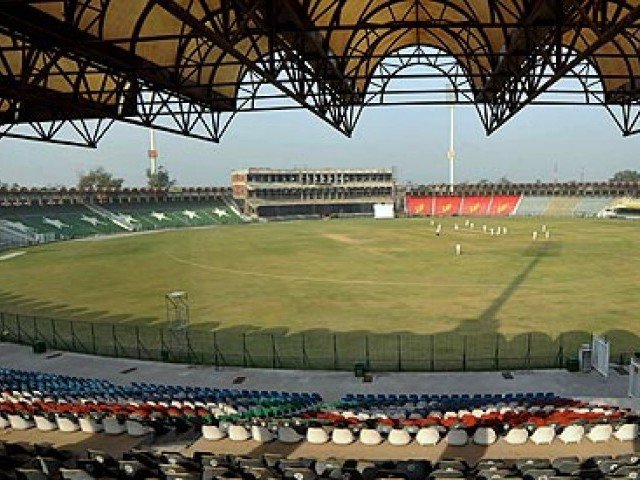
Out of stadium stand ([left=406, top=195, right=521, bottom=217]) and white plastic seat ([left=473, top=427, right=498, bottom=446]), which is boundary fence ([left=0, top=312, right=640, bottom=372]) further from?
stadium stand ([left=406, top=195, right=521, bottom=217])

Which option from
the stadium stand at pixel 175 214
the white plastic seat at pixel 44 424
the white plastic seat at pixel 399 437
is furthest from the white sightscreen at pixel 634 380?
the stadium stand at pixel 175 214

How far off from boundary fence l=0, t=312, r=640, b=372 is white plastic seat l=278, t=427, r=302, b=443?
1029cm

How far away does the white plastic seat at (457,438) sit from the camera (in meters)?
10.8

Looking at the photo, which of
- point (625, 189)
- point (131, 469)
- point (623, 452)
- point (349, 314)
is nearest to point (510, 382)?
point (623, 452)

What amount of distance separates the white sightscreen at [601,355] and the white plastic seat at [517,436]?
1021cm

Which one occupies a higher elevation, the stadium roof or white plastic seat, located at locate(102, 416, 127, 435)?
the stadium roof

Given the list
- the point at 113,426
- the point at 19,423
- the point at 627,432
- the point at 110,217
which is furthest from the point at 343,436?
the point at 110,217

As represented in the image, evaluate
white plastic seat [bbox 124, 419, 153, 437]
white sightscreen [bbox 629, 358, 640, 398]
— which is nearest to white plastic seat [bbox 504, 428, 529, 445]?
white plastic seat [bbox 124, 419, 153, 437]

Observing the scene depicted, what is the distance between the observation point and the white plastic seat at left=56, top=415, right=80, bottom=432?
488 inches

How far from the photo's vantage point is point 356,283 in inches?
1566

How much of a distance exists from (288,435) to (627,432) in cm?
658

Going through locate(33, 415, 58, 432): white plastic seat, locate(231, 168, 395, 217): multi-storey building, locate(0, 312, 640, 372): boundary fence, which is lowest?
locate(0, 312, 640, 372): boundary fence

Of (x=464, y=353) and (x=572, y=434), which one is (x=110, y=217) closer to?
(x=464, y=353)

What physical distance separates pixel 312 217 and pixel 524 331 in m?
104
